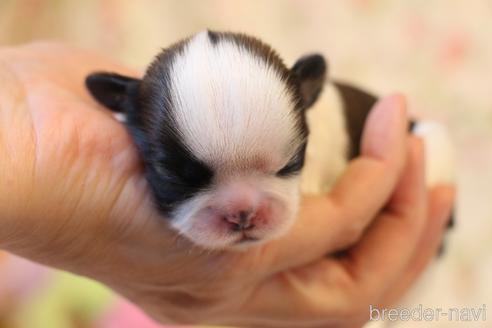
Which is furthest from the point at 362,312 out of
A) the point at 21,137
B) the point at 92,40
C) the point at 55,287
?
the point at 92,40

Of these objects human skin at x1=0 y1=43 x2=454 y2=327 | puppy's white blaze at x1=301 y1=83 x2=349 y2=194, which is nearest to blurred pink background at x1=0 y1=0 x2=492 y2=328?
puppy's white blaze at x1=301 y1=83 x2=349 y2=194

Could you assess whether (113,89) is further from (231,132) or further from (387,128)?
(387,128)

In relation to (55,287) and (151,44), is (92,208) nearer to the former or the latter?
(55,287)

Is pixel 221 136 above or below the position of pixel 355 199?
below

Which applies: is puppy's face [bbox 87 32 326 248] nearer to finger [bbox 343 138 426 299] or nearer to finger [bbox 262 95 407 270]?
finger [bbox 262 95 407 270]

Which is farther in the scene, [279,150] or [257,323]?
[257,323]

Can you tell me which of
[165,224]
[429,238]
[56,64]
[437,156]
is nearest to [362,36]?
[437,156]
